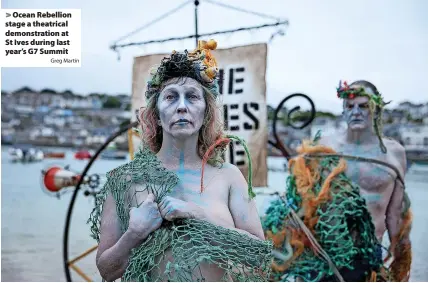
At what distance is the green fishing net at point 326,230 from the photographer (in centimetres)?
337

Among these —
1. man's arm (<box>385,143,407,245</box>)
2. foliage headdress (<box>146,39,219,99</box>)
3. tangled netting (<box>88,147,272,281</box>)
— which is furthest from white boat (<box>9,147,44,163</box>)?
tangled netting (<box>88,147,272,281</box>)

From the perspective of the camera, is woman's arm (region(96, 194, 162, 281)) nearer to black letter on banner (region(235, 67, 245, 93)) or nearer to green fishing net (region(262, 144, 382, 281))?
green fishing net (region(262, 144, 382, 281))

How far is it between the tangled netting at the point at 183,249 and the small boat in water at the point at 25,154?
205 inches

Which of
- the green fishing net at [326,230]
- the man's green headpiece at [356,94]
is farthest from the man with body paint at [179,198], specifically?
the man's green headpiece at [356,94]

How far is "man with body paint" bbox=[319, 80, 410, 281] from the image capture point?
3572 mm

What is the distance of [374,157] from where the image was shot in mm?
3629

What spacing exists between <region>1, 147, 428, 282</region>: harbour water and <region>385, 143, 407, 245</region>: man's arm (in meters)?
0.38

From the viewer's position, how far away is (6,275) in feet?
15.9

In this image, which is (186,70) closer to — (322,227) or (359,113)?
(322,227)

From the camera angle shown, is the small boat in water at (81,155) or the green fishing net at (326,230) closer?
the green fishing net at (326,230)

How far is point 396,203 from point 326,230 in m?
0.45

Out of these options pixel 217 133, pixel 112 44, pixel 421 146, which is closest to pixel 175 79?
pixel 217 133
